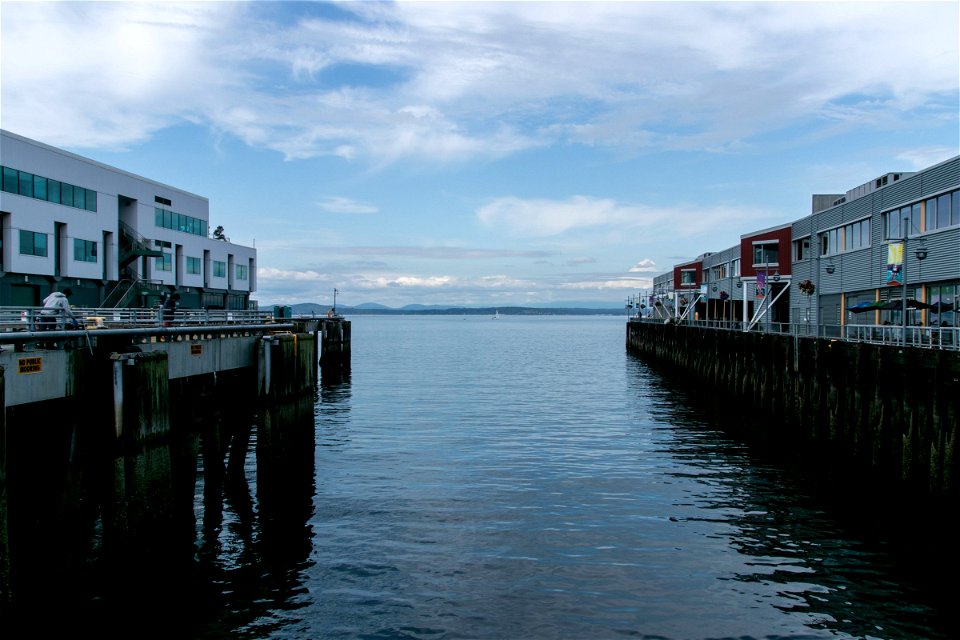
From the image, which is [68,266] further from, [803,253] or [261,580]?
[803,253]

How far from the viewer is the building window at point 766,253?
64.4 metres

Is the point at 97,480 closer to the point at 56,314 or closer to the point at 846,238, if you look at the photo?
the point at 56,314

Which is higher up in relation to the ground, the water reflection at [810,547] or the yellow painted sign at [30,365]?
the yellow painted sign at [30,365]

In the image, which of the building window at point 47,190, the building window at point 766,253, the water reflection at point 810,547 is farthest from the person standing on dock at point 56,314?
the building window at point 766,253

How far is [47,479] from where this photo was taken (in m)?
16.4

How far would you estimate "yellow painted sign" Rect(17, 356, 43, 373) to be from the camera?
14141 mm

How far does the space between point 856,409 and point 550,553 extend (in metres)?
Answer: 15.2

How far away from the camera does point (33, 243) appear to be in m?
47.2

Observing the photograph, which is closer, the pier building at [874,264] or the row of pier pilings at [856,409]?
the row of pier pilings at [856,409]

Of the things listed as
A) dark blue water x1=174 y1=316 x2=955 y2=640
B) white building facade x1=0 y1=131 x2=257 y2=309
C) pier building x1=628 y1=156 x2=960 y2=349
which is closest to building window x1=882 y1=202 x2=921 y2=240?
pier building x1=628 y1=156 x2=960 y2=349

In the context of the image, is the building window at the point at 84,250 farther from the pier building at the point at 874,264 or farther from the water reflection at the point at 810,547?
the pier building at the point at 874,264

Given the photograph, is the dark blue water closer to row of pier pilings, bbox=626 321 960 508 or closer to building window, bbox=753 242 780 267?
row of pier pilings, bbox=626 321 960 508

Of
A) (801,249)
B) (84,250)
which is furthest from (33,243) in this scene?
(801,249)

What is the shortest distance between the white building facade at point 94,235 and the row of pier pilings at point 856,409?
37.7m
